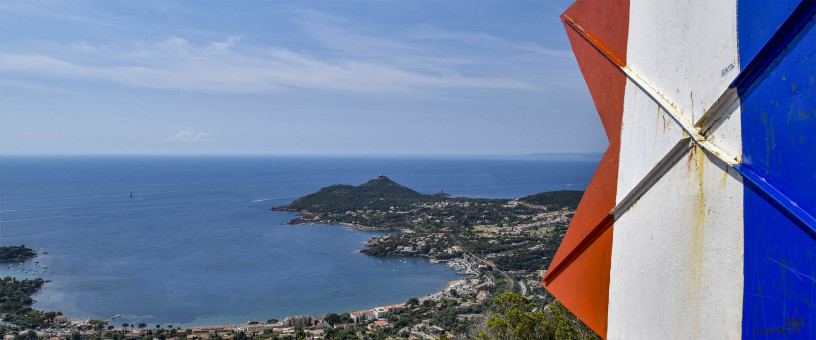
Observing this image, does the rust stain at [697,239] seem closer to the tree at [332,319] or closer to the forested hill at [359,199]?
the tree at [332,319]

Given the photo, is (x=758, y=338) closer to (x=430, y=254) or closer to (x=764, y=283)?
(x=764, y=283)

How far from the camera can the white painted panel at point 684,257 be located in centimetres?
92

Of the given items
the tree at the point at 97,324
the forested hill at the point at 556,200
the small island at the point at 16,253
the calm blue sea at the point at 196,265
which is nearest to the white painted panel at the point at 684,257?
the calm blue sea at the point at 196,265

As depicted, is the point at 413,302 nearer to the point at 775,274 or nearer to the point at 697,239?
the point at 697,239

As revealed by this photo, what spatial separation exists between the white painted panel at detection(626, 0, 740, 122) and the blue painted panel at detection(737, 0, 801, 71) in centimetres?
1

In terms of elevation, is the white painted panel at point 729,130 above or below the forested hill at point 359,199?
above

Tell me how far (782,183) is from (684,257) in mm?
241

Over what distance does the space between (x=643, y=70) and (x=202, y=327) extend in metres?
24.9

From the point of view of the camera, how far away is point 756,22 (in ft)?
2.93

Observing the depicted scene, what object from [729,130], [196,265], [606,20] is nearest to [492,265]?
[196,265]

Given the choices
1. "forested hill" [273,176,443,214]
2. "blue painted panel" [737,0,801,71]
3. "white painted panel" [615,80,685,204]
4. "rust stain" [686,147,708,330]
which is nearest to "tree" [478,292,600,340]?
"white painted panel" [615,80,685,204]

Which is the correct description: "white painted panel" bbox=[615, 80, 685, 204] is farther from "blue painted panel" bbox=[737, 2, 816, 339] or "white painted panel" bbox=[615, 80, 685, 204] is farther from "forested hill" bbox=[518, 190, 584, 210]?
"forested hill" bbox=[518, 190, 584, 210]

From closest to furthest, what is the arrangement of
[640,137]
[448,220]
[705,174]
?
[705,174]
[640,137]
[448,220]

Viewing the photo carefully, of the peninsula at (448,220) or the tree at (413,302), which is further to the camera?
the peninsula at (448,220)
